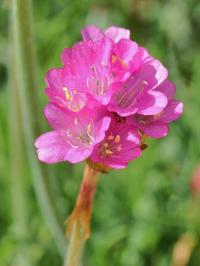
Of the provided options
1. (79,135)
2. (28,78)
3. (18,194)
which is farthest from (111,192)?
(79,135)

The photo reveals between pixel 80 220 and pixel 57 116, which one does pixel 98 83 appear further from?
pixel 80 220

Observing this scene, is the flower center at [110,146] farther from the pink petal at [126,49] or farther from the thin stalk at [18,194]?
the thin stalk at [18,194]

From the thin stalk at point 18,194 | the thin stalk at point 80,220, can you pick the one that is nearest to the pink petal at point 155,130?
the thin stalk at point 80,220

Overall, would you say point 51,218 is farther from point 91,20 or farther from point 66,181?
point 91,20

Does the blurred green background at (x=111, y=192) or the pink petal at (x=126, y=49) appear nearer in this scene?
the pink petal at (x=126, y=49)

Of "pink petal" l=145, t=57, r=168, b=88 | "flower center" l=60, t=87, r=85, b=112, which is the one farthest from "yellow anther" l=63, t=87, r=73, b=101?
"pink petal" l=145, t=57, r=168, b=88

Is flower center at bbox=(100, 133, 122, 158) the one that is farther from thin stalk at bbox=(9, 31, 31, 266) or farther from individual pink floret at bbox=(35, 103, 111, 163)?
thin stalk at bbox=(9, 31, 31, 266)
